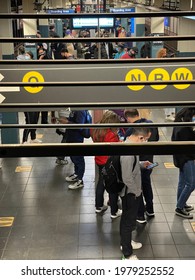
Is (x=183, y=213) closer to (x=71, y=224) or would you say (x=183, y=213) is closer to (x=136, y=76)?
(x=71, y=224)

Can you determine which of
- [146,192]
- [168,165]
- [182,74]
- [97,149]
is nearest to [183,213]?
[146,192]

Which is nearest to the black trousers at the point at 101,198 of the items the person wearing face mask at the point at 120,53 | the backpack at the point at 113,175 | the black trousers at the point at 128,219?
the black trousers at the point at 128,219

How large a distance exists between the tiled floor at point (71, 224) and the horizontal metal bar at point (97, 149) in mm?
3165

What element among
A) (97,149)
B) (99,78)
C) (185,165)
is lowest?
(185,165)

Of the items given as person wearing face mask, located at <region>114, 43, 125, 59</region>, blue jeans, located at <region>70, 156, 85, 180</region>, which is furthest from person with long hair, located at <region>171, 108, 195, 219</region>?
person wearing face mask, located at <region>114, 43, 125, 59</region>

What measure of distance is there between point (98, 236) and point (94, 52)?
11560mm

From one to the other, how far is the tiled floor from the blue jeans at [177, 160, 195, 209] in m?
0.26

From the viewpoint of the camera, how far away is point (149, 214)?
18.7ft

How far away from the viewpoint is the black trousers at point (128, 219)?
457 cm

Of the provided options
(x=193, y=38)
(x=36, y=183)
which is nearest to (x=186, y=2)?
(x=36, y=183)

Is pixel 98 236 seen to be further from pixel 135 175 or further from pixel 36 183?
pixel 36 183

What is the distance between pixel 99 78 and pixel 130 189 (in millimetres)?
1376

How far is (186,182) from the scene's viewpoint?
5.50 m
